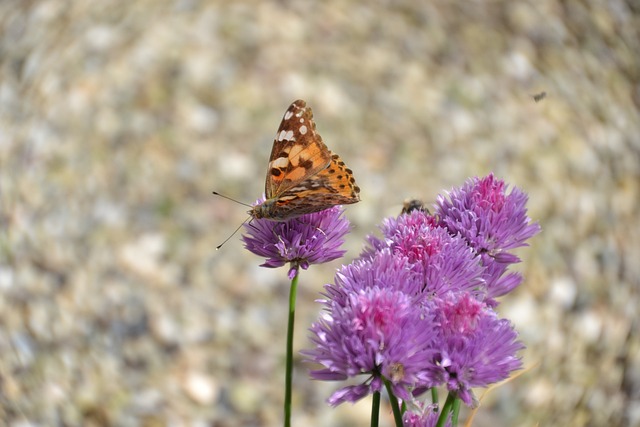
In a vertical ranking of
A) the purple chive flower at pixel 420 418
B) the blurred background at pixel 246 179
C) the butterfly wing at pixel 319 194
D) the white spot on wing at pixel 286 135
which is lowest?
the purple chive flower at pixel 420 418

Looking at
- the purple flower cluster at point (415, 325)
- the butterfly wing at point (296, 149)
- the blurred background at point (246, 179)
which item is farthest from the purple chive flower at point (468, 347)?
the blurred background at point (246, 179)

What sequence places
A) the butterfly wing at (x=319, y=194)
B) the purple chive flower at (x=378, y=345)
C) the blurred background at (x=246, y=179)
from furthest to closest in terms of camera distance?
the blurred background at (x=246, y=179)
the butterfly wing at (x=319, y=194)
the purple chive flower at (x=378, y=345)

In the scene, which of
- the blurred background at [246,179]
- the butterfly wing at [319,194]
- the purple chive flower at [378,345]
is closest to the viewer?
the purple chive flower at [378,345]

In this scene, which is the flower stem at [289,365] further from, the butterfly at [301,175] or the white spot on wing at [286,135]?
the white spot on wing at [286,135]

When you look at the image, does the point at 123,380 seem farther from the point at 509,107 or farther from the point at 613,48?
the point at 613,48

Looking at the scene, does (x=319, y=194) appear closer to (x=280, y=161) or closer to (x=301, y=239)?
(x=301, y=239)

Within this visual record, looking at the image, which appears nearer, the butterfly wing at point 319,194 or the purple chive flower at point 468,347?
the purple chive flower at point 468,347
